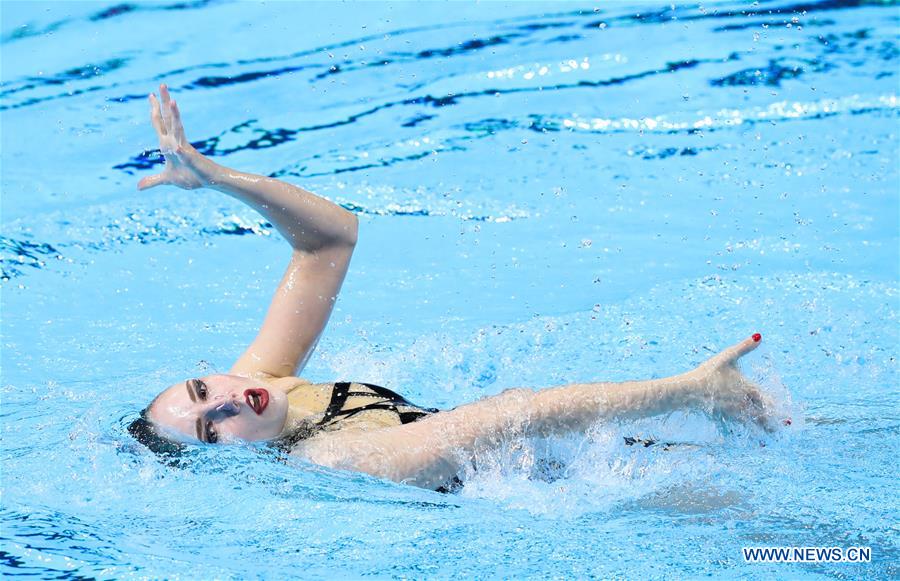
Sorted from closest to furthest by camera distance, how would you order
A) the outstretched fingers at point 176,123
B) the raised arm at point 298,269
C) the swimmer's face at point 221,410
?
the swimmer's face at point 221,410 → the outstretched fingers at point 176,123 → the raised arm at point 298,269

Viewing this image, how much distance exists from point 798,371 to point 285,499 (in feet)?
6.74

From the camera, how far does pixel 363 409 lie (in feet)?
11.2

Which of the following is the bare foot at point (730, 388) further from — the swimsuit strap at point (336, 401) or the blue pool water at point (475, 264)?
the swimsuit strap at point (336, 401)

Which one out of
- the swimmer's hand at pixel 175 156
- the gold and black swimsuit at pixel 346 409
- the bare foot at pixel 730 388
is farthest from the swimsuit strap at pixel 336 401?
the bare foot at pixel 730 388

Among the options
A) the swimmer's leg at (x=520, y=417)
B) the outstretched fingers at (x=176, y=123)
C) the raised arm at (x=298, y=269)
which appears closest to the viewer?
the swimmer's leg at (x=520, y=417)

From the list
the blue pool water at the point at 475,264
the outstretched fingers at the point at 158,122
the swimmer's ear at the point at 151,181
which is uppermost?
the outstretched fingers at the point at 158,122

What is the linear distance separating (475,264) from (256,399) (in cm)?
231

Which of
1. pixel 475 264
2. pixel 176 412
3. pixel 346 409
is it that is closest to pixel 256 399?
pixel 176 412

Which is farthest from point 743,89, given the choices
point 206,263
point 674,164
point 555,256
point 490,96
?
point 206,263

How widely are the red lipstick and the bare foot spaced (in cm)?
116

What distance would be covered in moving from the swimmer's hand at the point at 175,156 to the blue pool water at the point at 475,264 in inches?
30.6

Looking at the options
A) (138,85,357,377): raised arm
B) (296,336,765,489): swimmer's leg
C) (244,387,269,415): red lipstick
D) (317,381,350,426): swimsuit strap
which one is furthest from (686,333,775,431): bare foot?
(138,85,357,377): raised arm

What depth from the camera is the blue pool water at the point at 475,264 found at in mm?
3113

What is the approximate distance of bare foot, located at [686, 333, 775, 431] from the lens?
3.06m
